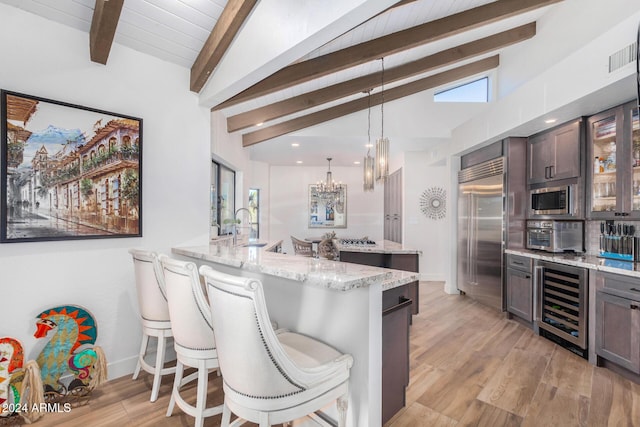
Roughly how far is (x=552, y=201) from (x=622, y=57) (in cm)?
162

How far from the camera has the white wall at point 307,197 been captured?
829 centimetres

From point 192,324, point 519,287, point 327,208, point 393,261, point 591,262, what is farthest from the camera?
point 327,208

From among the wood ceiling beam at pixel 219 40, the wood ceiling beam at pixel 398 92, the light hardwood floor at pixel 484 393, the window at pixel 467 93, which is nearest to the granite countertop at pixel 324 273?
the light hardwood floor at pixel 484 393

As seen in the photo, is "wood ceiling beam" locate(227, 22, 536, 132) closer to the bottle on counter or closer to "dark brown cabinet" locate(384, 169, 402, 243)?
the bottle on counter

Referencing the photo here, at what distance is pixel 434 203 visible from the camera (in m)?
6.30

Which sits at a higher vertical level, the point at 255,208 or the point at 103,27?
the point at 103,27

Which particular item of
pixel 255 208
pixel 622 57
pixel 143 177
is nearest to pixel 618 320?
pixel 622 57

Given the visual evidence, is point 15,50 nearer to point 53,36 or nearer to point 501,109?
point 53,36

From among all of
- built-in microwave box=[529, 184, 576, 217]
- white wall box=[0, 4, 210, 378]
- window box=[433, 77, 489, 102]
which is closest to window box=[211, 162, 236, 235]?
white wall box=[0, 4, 210, 378]

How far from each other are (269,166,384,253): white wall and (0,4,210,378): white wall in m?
5.35

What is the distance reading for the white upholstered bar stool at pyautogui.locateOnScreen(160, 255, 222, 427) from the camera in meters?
1.61

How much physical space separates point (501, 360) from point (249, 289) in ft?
9.17

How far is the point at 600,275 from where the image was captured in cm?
271

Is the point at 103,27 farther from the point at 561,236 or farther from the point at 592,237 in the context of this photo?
the point at 592,237
